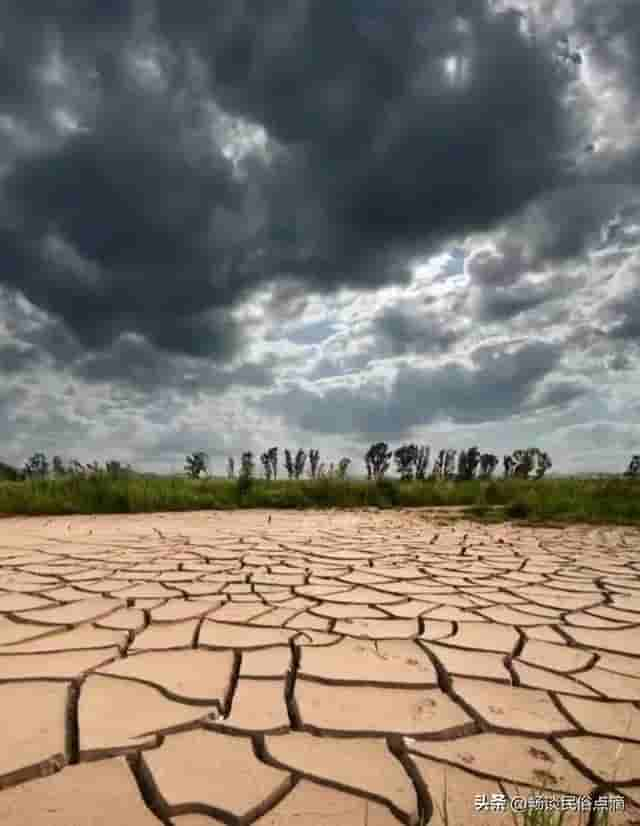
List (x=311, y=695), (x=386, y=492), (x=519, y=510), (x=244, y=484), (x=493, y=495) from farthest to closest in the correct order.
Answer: (x=493, y=495), (x=386, y=492), (x=244, y=484), (x=519, y=510), (x=311, y=695)

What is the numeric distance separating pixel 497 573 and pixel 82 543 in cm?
305

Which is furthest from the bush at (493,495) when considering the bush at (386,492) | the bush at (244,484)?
the bush at (244,484)

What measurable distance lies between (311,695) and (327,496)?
7303 mm

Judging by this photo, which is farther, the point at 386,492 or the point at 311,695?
the point at 386,492

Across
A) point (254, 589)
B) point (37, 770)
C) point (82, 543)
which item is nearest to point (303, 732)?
point (37, 770)

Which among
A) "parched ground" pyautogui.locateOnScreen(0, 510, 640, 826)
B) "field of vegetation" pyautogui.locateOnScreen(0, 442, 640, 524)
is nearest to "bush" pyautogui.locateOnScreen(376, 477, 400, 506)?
"field of vegetation" pyautogui.locateOnScreen(0, 442, 640, 524)

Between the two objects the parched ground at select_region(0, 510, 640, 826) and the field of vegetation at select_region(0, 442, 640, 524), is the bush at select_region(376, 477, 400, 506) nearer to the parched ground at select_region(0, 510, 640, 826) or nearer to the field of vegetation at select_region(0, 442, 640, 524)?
the field of vegetation at select_region(0, 442, 640, 524)

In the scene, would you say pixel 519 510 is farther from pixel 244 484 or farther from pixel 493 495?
pixel 244 484

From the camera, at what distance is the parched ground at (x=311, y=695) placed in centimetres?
106

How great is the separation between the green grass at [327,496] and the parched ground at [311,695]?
4249 mm

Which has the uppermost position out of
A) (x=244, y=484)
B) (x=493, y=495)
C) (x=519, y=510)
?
(x=244, y=484)

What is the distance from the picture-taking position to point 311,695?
1.47 metres

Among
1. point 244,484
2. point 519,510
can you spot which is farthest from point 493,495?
point 244,484

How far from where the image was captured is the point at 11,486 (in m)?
7.32
